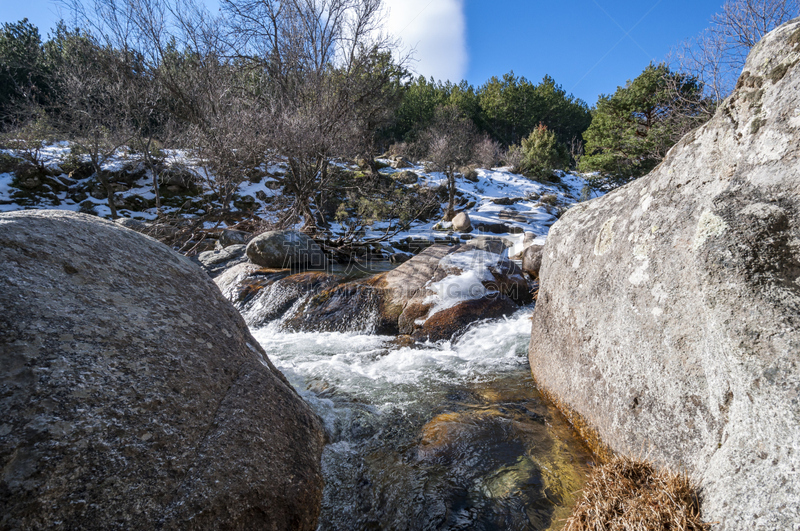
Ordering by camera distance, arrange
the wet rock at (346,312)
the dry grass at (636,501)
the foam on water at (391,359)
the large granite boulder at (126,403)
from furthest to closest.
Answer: the wet rock at (346,312) → the foam on water at (391,359) → the dry grass at (636,501) → the large granite boulder at (126,403)

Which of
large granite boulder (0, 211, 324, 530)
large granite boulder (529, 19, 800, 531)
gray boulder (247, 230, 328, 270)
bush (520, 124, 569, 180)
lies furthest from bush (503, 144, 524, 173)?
large granite boulder (0, 211, 324, 530)

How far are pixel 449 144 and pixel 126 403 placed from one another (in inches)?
881

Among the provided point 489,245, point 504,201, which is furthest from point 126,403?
point 504,201

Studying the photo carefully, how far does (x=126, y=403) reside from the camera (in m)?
1.42

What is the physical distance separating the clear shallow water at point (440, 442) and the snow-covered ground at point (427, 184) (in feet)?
16.4

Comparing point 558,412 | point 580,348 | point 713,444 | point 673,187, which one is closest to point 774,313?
point 713,444

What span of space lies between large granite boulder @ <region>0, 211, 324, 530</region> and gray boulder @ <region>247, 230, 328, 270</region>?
5.37m

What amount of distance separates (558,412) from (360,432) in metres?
1.67

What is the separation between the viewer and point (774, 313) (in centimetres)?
139

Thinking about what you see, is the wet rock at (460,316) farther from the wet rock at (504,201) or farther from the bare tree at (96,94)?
the wet rock at (504,201)

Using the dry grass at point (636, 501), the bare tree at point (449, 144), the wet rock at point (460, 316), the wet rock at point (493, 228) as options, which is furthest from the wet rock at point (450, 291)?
the bare tree at point (449, 144)

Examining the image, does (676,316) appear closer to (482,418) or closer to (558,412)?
(558,412)

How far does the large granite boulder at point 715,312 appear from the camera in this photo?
4.39ft

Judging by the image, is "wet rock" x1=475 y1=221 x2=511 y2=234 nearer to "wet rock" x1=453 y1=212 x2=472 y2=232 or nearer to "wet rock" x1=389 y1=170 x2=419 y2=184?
"wet rock" x1=453 y1=212 x2=472 y2=232
